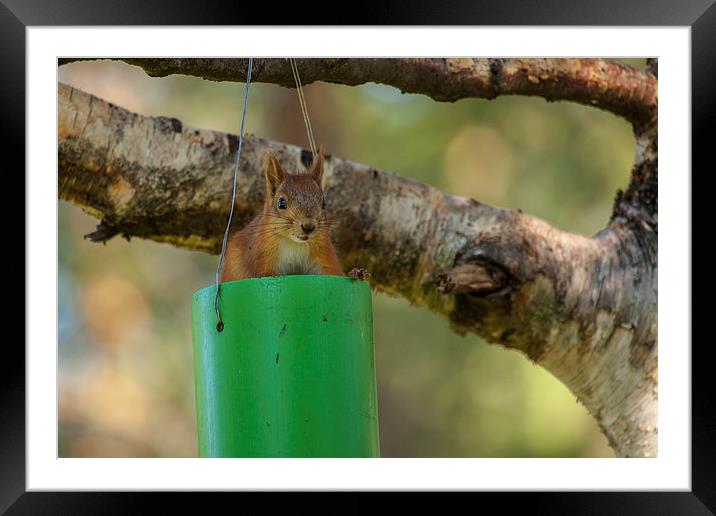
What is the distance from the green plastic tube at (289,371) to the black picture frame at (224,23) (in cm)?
17

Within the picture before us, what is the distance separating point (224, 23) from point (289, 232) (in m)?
0.71

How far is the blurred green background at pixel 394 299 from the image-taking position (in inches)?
233

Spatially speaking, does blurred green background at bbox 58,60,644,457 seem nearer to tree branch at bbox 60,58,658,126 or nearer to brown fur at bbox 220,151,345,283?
tree branch at bbox 60,58,658,126

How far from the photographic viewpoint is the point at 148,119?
8.75ft

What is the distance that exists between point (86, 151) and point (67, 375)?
3754 millimetres

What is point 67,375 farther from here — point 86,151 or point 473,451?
point 86,151

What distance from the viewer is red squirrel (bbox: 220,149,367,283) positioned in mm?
2348

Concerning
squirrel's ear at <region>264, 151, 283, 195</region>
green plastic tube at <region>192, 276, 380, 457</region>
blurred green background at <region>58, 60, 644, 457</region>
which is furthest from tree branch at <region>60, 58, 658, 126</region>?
blurred green background at <region>58, 60, 644, 457</region>

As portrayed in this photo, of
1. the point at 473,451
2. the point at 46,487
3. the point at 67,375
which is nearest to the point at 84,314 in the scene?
the point at 67,375

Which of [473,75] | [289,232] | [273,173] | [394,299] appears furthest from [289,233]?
→ [394,299]

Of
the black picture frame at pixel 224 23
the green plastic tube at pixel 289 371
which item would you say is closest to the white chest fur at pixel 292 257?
the green plastic tube at pixel 289 371

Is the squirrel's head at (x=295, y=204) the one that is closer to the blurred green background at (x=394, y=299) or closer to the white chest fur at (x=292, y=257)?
the white chest fur at (x=292, y=257)

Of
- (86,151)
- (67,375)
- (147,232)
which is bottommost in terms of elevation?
(67,375)

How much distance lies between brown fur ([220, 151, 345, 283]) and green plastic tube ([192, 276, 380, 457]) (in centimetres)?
58
